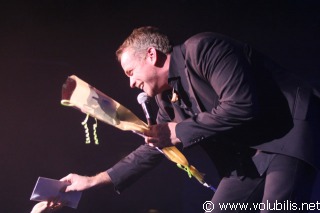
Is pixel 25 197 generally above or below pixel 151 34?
below

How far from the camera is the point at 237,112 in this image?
4.75 feet

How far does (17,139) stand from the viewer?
3.55m

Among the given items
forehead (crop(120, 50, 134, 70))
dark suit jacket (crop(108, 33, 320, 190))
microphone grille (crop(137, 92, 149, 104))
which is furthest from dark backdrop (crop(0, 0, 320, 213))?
dark suit jacket (crop(108, 33, 320, 190))

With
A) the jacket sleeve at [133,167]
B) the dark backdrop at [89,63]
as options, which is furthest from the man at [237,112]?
the dark backdrop at [89,63]

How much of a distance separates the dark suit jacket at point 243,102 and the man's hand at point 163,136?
4cm

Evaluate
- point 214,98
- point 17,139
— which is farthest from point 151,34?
point 17,139

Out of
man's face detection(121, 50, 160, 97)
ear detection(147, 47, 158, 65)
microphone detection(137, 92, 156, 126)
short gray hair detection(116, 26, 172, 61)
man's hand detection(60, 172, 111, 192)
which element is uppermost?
short gray hair detection(116, 26, 172, 61)

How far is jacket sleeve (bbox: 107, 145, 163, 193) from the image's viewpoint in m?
2.17

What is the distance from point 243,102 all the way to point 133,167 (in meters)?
1.01

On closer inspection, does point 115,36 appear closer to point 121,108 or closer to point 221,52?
point 121,108

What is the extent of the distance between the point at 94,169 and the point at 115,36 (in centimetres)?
156

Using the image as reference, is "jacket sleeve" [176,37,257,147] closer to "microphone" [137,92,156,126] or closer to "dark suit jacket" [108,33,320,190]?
"dark suit jacket" [108,33,320,190]

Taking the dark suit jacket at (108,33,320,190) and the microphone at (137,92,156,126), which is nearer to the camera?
the dark suit jacket at (108,33,320,190)

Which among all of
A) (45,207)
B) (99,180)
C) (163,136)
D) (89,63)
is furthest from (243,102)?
(89,63)
